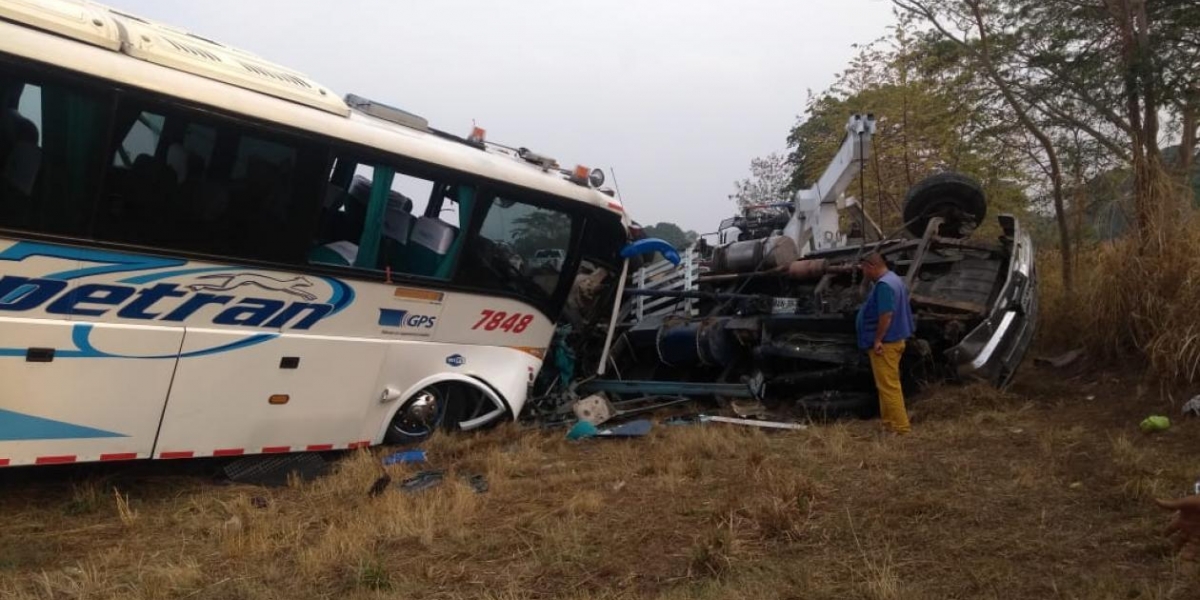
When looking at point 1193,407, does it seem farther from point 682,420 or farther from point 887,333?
point 682,420

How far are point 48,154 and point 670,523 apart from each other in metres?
3.76

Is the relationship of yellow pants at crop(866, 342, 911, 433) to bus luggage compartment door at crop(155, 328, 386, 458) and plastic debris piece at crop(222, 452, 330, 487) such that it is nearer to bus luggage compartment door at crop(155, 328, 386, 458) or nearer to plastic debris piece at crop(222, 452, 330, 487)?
bus luggage compartment door at crop(155, 328, 386, 458)

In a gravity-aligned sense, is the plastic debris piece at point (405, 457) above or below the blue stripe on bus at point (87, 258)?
below

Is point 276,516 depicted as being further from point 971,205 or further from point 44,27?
point 971,205

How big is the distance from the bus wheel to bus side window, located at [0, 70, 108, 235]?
2588 millimetres

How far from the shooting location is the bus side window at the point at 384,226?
5883 millimetres

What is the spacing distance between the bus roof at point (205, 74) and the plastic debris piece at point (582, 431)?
6.48 ft

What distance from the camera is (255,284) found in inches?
213

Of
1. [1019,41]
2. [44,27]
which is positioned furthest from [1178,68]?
[44,27]

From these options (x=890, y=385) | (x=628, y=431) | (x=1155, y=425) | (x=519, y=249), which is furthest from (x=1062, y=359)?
(x=519, y=249)

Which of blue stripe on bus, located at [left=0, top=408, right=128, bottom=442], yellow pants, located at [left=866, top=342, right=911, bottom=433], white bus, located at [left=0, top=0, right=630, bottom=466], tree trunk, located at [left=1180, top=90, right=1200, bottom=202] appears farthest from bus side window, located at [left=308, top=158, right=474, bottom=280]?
tree trunk, located at [left=1180, top=90, right=1200, bottom=202]

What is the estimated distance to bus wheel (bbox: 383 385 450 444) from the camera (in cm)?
657

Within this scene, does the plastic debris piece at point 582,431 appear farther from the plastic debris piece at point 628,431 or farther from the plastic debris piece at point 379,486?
the plastic debris piece at point 379,486

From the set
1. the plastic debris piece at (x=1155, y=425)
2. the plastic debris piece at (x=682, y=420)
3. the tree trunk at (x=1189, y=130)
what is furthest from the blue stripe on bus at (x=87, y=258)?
the tree trunk at (x=1189, y=130)
